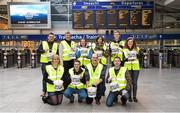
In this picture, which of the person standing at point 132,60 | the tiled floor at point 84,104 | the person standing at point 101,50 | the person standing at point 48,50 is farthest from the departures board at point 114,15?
the person standing at point 132,60

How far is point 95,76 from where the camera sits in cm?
828

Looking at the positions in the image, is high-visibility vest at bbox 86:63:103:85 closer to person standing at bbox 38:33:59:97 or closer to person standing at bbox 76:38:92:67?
person standing at bbox 76:38:92:67

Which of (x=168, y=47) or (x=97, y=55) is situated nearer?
(x=97, y=55)

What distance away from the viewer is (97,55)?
8.62 metres

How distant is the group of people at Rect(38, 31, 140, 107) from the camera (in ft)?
26.3

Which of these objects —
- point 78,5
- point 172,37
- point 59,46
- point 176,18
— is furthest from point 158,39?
point 59,46

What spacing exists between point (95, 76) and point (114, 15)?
40.8ft

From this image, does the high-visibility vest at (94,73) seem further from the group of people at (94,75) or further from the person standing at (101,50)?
the person standing at (101,50)

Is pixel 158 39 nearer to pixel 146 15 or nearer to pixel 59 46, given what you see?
pixel 146 15

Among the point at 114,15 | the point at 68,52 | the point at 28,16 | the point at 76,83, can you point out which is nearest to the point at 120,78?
the point at 76,83

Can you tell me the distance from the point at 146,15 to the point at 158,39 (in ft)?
6.99

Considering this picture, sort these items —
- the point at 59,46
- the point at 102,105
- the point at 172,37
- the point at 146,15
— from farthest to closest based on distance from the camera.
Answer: the point at 172,37, the point at 146,15, the point at 59,46, the point at 102,105

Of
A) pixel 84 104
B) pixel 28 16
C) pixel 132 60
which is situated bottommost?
pixel 84 104

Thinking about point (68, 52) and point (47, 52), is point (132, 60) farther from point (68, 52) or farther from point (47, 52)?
point (47, 52)
